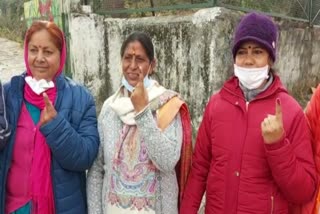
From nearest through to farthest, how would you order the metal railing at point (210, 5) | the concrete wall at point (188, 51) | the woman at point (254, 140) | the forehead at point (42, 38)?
the woman at point (254, 140)
the forehead at point (42, 38)
the concrete wall at point (188, 51)
the metal railing at point (210, 5)

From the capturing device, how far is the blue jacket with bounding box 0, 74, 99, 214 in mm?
2170

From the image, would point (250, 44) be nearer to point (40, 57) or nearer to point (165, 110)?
point (165, 110)

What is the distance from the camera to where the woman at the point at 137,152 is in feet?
7.53

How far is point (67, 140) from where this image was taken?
2170mm

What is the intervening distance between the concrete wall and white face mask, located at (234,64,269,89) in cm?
246

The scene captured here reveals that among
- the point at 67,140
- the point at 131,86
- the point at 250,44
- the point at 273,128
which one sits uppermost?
the point at 250,44

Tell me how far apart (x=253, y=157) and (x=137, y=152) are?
2.01 feet

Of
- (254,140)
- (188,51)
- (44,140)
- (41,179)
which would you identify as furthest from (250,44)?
→ (188,51)

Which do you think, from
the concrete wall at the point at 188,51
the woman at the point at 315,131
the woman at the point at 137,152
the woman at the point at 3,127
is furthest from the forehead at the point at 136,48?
the concrete wall at the point at 188,51

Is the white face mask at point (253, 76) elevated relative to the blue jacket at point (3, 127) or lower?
elevated

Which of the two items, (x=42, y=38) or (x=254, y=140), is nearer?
(x=254, y=140)

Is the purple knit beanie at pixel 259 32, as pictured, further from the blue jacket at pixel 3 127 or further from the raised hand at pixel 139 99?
the blue jacket at pixel 3 127

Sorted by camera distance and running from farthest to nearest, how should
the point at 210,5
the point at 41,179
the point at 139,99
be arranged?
the point at 210,5 < the point at 41,179 < the point at 139,99

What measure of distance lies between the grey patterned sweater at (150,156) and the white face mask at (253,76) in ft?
1.33
